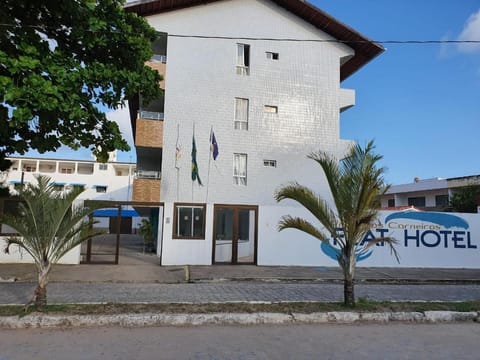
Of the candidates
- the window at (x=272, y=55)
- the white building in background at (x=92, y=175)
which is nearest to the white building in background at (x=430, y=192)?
the window at (x=272, y=55)

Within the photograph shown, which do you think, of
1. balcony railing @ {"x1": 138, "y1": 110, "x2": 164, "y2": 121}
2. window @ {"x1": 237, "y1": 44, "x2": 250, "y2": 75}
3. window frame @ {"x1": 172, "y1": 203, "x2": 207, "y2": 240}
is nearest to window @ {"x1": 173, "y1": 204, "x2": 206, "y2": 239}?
window frame @ {"x1": 172, "y1": 203, "x2": 207, "y2": 240}

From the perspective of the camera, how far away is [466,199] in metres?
28.1

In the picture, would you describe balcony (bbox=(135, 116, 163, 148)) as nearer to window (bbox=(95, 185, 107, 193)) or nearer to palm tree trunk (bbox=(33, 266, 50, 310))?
palm tree trunk (bbox=(33, 266, 50, 310))

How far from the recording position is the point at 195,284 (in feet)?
33.0

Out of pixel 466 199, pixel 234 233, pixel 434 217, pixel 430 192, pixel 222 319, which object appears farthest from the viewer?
pixel 430 192

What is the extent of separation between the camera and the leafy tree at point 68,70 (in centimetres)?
827

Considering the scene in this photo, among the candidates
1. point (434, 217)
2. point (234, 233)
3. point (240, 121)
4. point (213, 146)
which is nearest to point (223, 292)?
point (234, 233)

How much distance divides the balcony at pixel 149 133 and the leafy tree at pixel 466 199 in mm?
23799

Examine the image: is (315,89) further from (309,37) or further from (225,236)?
(225,236)

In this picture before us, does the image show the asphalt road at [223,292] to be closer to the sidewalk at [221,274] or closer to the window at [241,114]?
the sidewalk at [221,274]

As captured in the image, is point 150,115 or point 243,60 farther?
point 243,60

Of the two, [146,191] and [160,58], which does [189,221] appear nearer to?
[146,191]

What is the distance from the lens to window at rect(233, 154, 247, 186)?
680 inches

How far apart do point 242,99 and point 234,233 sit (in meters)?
6.92
